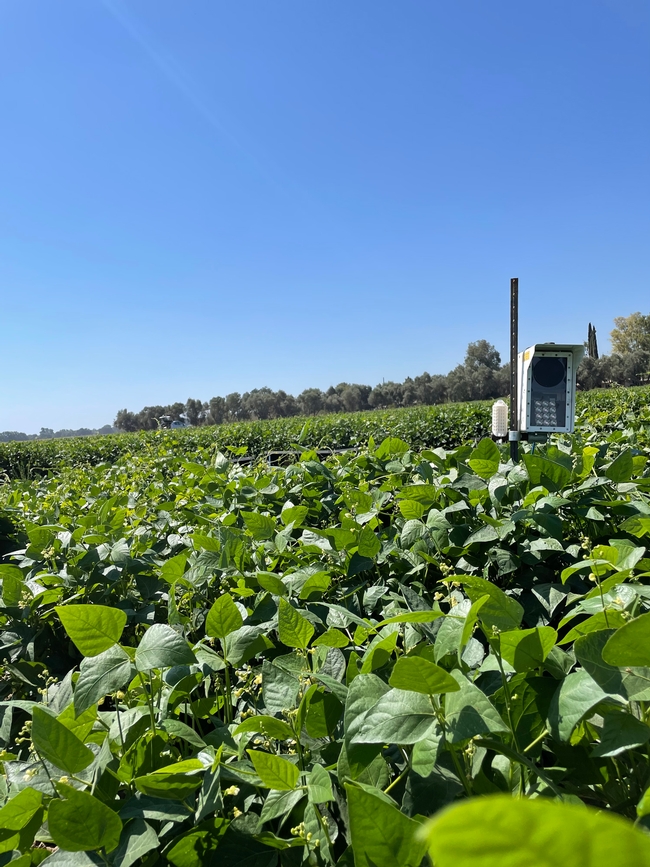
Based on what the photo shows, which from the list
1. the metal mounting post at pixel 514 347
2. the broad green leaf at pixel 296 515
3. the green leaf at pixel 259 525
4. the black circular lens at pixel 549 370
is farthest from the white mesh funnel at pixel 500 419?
the green leaf at pixel 259 525

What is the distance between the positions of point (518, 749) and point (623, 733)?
0.50ft

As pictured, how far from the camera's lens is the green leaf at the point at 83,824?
0.68 m

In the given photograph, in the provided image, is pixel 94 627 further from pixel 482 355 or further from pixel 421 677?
pixel 482 355

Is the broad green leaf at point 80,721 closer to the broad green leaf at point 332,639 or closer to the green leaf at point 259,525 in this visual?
the broad green leaf at point 332,639

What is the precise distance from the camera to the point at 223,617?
1067 millimetres

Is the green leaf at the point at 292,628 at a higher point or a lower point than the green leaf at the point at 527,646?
lower

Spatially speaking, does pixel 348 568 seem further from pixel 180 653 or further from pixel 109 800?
pixel 109 800

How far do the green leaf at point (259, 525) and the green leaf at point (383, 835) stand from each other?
1.27m

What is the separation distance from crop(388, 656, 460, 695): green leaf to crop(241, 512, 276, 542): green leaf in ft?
3.95

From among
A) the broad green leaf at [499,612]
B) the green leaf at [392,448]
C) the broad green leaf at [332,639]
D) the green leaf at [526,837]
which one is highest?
the green leaf at [392,448]

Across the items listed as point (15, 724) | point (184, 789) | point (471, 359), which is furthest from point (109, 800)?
point (471, 359)

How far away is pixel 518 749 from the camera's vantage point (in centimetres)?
73

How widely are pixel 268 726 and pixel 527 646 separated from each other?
41 cm

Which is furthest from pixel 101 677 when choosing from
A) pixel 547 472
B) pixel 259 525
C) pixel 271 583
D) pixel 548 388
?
pixel 548 388
